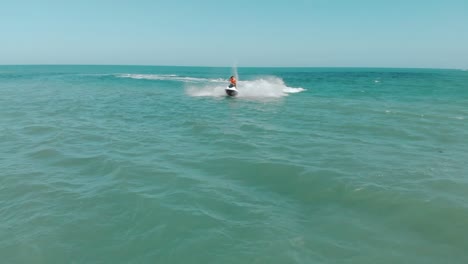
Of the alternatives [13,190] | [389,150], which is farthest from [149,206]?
[389,150]

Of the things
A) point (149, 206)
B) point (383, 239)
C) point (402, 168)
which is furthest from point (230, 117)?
point (383, 239)

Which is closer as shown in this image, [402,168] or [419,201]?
[419,201]

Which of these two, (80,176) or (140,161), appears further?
(140,161)

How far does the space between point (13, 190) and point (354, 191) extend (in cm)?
1160

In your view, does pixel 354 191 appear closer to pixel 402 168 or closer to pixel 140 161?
pixel 402 168

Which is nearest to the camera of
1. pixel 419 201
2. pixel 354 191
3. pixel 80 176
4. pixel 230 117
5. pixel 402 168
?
pixel 419 201

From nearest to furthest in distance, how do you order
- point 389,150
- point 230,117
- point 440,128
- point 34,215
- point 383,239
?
point 383,239, point 34,215, point 389,150, point 440,128, point 230,117

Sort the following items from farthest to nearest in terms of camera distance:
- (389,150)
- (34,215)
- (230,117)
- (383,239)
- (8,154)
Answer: (230,117) < (389,150) < (8,154) < (34,215) < (383,239)

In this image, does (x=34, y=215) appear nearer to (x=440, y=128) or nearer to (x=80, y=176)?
(x=80, y=176)

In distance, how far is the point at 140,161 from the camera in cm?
1415

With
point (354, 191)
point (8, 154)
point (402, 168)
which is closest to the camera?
point (354, 191)

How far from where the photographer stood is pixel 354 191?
1123 cm

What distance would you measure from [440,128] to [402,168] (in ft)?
34.8

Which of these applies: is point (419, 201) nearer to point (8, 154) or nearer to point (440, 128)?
point (440, 128)
